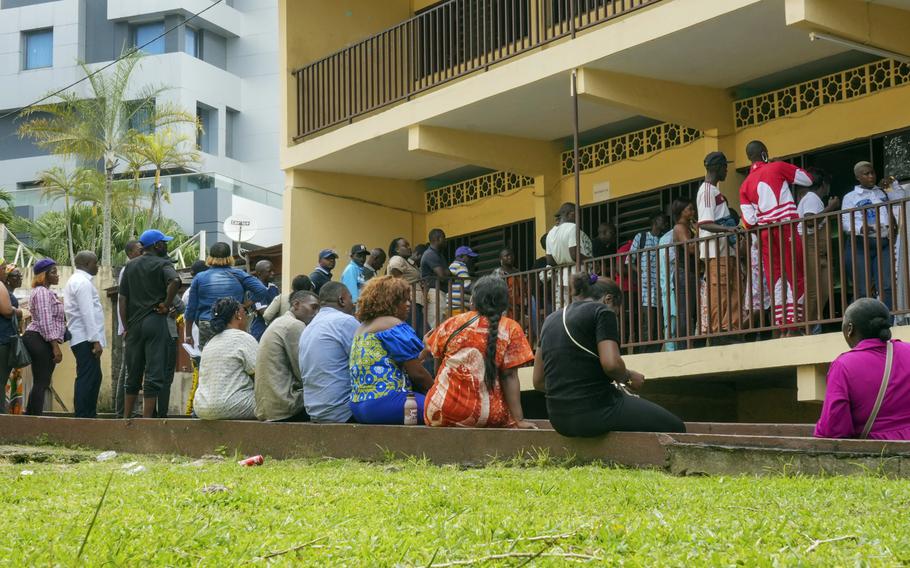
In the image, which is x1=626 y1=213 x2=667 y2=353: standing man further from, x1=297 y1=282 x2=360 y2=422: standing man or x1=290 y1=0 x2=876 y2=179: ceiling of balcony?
x1=297 y1=282 x2=360 y2=422: standing man

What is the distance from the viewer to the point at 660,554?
4.21m

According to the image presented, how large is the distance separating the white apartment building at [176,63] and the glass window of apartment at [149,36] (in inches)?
1.2

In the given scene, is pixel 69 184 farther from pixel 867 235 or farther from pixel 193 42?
pixel 867 235

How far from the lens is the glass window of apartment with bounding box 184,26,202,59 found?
3931 centimetres

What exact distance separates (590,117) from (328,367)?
20.4 feet

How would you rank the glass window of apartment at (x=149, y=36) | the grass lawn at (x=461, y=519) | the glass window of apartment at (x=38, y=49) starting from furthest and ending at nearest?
the glass window of apartment at (x=38, y=49) → the glass window of apartment at (x=149, y=36) → the grass lawn at (x=461, y=519)

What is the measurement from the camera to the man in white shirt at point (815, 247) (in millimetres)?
10039

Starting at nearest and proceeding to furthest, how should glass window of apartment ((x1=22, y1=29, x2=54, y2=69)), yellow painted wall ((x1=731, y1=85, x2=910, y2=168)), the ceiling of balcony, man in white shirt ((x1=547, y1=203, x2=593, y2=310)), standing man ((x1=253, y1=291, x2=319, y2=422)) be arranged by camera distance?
standing man ((x1=253, y1=291, x2=319, y2=422)), the ceiling of balcony, yellow painted wall ((x1=731, y1=85, x2=910, y2=168)), man in white shirt ((x1=547, y1=203, x2=593, y2=310)), glass window of apartment ((x1=22, y1=29, x2=54, y2=69))

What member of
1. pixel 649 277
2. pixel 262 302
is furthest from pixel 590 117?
pixel 262 302

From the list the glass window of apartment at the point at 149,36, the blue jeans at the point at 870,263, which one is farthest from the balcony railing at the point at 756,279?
the glass window of apartment at the point at 149,36

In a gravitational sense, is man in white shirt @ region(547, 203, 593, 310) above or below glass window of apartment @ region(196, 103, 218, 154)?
below

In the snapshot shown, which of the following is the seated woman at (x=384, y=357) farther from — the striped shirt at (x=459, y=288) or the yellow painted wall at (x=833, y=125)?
the yellow painted wall at (x=833, y=125)

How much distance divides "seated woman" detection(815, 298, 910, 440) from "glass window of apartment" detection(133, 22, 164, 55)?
34.6 m

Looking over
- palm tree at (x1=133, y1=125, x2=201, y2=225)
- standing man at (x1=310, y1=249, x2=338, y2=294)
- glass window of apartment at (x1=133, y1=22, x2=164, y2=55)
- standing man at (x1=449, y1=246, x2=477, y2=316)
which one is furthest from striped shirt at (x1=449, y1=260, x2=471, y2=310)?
glass window of apartment at (x1=133, y1=22, x2=164, y2=55)
